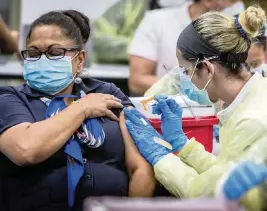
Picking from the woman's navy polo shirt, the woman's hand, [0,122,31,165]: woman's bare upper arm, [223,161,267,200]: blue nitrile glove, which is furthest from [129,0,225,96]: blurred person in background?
[223,161,267,200]: blue nitrile glove

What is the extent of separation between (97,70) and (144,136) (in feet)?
9.78

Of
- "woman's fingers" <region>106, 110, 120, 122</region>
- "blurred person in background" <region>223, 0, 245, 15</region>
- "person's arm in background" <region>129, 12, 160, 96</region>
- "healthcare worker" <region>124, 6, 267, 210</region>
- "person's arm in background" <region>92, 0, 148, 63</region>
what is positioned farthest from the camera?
"person's arm in background" <region>92, 0, 148, 63</region>

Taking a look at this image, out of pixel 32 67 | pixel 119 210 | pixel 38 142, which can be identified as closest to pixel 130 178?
pixel 38 142

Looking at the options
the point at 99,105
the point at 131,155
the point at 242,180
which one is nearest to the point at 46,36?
the point at 99,105

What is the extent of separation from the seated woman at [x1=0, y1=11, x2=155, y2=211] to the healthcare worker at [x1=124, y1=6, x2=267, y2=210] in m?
0.11

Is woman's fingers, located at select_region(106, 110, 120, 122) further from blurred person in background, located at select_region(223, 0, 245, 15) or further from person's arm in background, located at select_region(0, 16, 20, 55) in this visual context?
person's arm in background, located at select_region(0, 16, 20, 55)

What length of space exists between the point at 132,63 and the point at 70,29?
161 centimetres

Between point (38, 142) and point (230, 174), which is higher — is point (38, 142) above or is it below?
below

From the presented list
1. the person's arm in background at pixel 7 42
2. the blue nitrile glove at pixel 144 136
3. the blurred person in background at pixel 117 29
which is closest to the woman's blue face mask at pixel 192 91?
the blue nitrile glove at pixel 144 136

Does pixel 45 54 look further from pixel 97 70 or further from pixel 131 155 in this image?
pixel 97 70

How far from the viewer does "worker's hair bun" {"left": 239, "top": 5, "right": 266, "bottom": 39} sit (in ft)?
8.23

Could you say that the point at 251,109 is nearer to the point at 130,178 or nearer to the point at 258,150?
the point at 258,150

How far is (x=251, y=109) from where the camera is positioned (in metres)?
2.32

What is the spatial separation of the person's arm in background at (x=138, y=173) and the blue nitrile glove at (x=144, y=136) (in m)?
0.03
